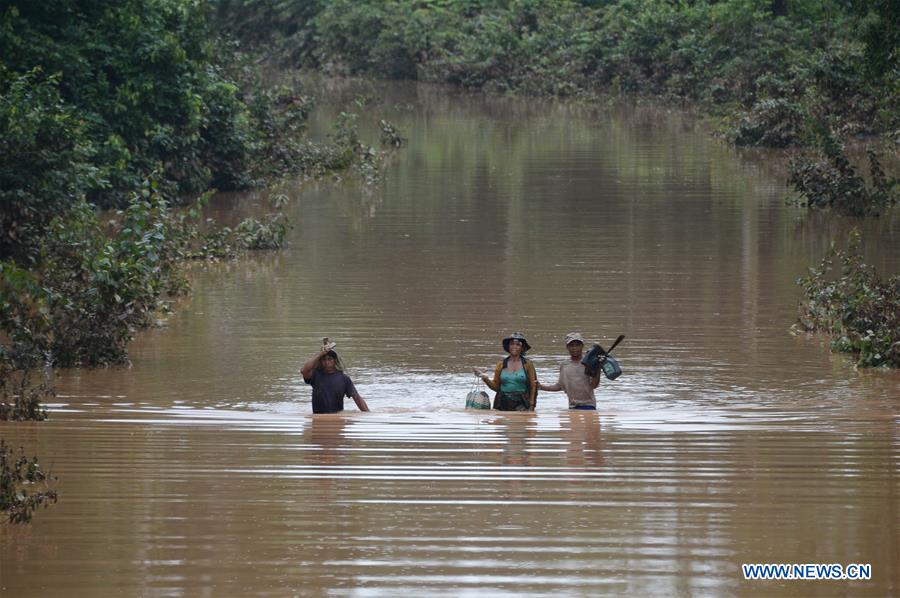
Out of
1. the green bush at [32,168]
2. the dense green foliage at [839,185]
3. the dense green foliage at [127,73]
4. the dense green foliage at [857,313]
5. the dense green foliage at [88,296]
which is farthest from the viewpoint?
the dense green foliage at [839,185]

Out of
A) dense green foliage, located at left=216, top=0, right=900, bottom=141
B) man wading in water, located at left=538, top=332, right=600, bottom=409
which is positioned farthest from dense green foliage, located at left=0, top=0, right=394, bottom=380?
dense green foliage, located at left=216, top=0, right=900, bottom=141

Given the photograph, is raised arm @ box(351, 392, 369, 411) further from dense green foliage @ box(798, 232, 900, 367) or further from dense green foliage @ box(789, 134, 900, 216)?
dense green foliage @ box(789, 134, 900, 216)

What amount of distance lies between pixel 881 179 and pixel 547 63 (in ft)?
113

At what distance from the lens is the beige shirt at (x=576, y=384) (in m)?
13.9

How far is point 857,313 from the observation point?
17234mm

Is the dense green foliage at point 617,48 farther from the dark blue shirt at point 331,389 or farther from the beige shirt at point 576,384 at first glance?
the dark blue shirt at point 331,389

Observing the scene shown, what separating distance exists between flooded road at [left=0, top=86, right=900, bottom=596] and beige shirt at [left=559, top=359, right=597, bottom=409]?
6.9 inches

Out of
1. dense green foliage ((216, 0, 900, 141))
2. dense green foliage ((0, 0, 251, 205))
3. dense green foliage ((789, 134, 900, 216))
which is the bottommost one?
dense green foliage ((789, 134, 900, 216))

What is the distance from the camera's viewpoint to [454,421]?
43.0 feet

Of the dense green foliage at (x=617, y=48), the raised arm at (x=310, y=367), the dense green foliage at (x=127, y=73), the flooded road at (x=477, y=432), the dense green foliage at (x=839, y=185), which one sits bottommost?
the flooded road at (x=477, y=432)

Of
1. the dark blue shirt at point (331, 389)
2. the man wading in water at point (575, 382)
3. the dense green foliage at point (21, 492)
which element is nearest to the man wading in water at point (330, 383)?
the dark blue shirt at point (331, 389)

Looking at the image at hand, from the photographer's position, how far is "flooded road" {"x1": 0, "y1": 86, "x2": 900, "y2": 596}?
8.26 metres

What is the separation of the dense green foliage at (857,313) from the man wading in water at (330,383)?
581 cm

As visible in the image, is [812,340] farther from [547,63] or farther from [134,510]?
[547,63]
